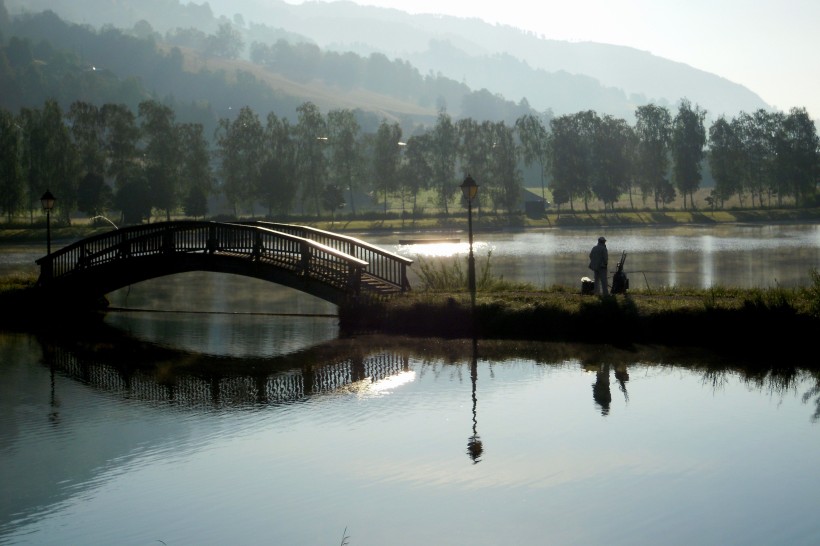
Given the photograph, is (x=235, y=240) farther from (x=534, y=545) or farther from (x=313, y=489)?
(x=534, y=545)

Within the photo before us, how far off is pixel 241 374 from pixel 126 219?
86.7 m

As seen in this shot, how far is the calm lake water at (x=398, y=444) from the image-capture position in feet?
42.3

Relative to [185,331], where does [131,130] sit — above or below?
above

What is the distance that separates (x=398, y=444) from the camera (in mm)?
16656

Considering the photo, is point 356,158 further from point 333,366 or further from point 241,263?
point 333,366

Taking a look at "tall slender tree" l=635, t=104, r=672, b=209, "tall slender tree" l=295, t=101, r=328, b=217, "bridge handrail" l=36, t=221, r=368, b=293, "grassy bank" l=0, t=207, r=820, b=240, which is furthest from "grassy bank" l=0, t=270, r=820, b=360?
"tall slender tree" l=635, t=104, r=672, b=209

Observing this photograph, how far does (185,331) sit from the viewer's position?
3144 centimetres

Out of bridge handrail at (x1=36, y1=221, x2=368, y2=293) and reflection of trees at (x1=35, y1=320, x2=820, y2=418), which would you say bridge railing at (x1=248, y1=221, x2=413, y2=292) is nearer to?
bridge handrail at (x1=36, y1=221, x2=368, y2=293)

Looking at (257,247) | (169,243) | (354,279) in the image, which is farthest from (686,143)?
(354,279)

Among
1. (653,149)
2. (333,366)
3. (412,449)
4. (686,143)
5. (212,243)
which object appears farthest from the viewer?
(653,149)

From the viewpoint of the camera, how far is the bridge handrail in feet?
102

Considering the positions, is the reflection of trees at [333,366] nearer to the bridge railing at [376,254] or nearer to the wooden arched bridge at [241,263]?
the wooden arched bridge at [241,263]

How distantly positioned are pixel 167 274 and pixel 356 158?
96.2 m

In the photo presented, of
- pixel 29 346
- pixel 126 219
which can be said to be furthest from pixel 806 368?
pixel 126 219
